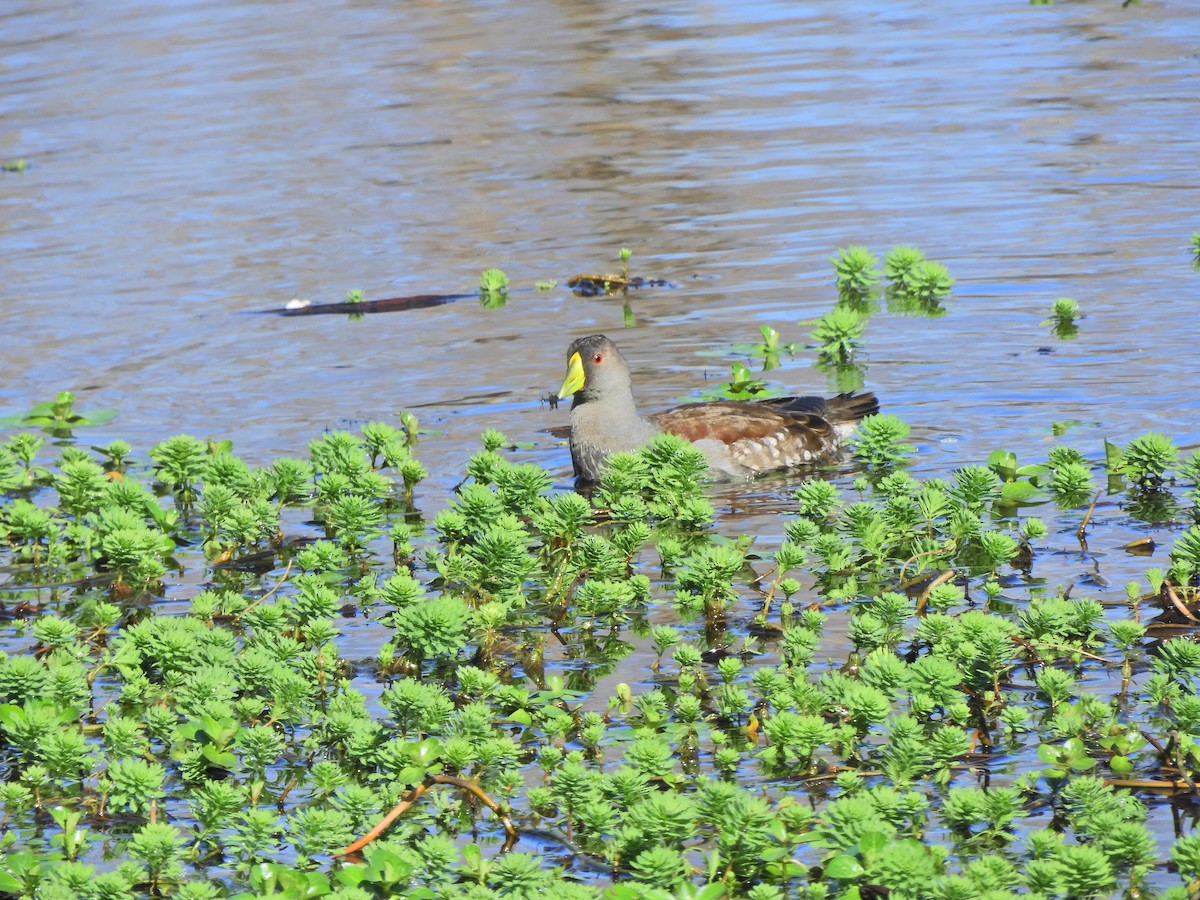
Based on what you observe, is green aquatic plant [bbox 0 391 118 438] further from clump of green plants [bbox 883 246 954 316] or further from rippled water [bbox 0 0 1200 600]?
clump of green plants [bbox 883 246 954 316]

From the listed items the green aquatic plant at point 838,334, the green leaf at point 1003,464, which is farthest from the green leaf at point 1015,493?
the green aquatic plant at point 838,334

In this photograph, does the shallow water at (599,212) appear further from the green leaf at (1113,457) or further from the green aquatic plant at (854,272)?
the green aquatic plant at (854,272)

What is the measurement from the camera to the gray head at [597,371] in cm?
1005

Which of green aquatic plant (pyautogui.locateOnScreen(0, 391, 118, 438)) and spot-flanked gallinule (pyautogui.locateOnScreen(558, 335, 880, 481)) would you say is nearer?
spot-flanked gallinule (pyautogui.locateOnScreen(558, 335, 880, 481))

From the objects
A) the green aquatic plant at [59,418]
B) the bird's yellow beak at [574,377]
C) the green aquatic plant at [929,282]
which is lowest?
the green aquatic plant at [59,418]

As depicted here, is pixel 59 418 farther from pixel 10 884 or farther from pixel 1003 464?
pixel 10 884

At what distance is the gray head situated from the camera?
1005cm

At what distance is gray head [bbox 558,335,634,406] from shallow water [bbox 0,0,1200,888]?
54 cm

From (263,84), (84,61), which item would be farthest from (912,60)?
(84,61)

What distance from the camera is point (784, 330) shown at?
1243 cm

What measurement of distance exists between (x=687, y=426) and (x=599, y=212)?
6589mm

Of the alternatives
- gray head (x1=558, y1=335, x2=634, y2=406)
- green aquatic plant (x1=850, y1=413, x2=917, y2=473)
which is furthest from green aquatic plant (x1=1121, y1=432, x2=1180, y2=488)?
gray head (x1=558, y1=335, x2=634, y2=406)

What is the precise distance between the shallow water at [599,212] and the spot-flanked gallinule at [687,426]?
0.22m

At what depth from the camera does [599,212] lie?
1620 centimetres
